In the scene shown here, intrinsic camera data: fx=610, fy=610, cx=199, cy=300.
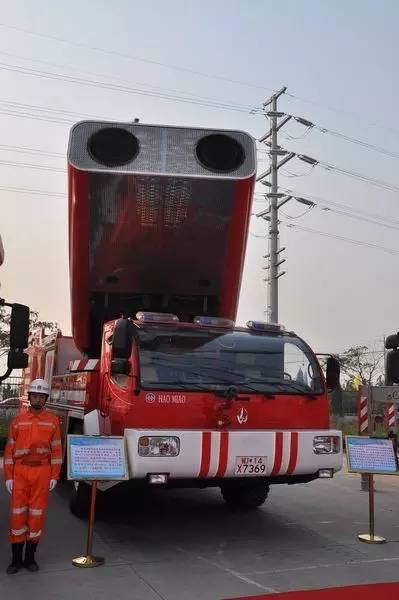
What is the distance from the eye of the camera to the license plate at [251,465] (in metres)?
5.63

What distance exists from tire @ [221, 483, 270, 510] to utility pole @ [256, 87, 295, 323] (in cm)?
1610

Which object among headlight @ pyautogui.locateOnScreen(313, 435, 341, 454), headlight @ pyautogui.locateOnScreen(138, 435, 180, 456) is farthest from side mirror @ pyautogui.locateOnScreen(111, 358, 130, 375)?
headlight @ pyautogui.locateOnScreen(313, 435, 341, 454)

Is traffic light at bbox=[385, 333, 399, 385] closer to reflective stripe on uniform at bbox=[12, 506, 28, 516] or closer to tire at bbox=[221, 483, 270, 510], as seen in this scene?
tire at bbox=[221, 483, 270, 510]

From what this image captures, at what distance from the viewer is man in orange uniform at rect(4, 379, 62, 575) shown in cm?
504

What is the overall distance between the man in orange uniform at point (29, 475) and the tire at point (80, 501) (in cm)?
151

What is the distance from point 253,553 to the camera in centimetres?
564

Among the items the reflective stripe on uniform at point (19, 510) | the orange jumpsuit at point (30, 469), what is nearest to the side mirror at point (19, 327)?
the orange jumpsuit at point (30, 469)

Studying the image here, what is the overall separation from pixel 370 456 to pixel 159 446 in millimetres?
2400

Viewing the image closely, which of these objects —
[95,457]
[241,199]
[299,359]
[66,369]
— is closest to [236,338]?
[299,359]

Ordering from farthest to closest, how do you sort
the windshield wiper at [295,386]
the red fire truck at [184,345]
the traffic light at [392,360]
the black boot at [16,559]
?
the traffic light at [392,360] → the windshield wiper at [295,386] → the red fire truck at [184,345] → the black boot at [16,559]

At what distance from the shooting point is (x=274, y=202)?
27.2 meters

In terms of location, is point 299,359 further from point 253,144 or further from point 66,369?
point 66,369

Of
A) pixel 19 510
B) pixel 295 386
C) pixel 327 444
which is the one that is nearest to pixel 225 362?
pixel 295 386

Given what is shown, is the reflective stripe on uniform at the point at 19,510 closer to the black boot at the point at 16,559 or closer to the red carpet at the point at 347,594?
the black boot at the point at 16,559
